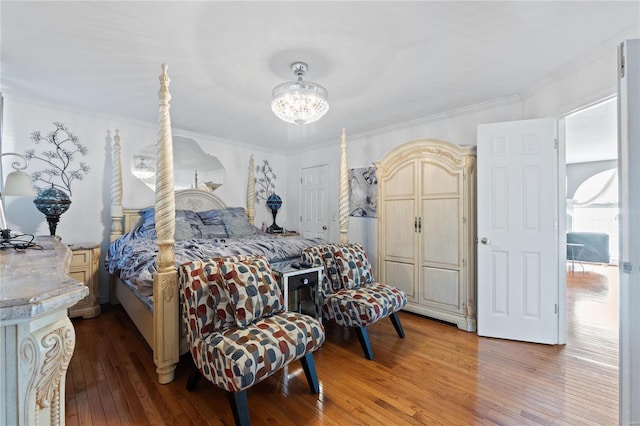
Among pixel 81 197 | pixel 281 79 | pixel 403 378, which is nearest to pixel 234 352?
pixel 403 378

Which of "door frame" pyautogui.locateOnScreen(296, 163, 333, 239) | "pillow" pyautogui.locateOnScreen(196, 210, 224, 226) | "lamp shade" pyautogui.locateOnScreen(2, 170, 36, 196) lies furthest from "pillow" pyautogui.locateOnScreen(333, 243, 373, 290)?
"lamp shade" pyautogui.locateOnScreen(2, 170, 36, 196)

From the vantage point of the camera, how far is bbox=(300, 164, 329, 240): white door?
5.01 meters

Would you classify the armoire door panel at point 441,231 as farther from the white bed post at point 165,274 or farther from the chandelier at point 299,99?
the white bed post at point 165,274

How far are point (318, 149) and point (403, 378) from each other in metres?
3.92

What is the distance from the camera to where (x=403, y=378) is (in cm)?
206

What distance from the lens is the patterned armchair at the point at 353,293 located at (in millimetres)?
2354

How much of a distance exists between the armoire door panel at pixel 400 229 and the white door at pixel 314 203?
1566mm

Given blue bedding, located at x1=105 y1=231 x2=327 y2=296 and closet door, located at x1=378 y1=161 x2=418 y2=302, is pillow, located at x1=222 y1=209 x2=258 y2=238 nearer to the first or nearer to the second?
blue bedding, located at x1=105 y1=231 x2=327 y2=296

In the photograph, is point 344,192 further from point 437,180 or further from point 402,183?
point 437,180

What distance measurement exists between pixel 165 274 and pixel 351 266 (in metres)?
1.58

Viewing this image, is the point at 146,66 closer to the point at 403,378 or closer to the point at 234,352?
the point at 234,352

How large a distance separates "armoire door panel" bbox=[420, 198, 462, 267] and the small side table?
141 centimetres

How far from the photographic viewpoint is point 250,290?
1.84m

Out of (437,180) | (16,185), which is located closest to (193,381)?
(16,185)
